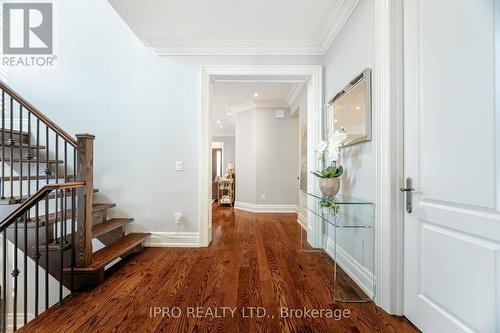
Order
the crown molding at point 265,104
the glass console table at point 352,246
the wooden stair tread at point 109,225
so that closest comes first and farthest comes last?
the glass console table at point 352,246
the wooden stair tread at point 109,225
the crown molding at point 265,104

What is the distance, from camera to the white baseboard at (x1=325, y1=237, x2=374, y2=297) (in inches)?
70.6

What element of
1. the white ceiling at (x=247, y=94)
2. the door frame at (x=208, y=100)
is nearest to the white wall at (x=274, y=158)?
the white ceiling at (x=247, y=94)

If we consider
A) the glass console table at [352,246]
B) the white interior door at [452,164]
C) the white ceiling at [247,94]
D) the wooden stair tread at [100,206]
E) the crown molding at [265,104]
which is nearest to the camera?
the white interior door at [452,164]

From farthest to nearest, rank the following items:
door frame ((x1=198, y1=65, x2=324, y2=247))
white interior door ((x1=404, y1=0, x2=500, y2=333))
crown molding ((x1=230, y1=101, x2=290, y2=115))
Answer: crown molding ((x1=230, y1=101, x2=290, y2=115)) < door frame ((x1=198, y1=65, x2=324, y2=247)) < white interior door ((x1=404, y1=0, x2=500, y2=333))

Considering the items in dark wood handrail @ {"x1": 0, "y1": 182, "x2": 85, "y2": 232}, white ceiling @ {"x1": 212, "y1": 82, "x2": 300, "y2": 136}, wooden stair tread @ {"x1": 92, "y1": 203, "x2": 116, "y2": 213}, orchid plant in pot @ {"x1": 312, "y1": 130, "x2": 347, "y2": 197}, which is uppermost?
white ceiling @ {"x1": 212, "y1": 82, "x2": 300, "y2": 136}

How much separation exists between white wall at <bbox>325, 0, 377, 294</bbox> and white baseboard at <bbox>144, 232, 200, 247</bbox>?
1.79 meters

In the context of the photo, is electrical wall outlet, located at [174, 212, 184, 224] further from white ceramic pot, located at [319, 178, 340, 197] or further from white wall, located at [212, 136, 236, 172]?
white wall, located at [212, 136, 236, 172]

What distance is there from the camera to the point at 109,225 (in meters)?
2.63

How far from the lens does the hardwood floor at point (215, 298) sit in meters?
1.45

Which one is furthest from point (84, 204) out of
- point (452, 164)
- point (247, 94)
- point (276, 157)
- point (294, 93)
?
point (276, 157)

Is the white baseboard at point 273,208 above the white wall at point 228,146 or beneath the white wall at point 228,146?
beneath

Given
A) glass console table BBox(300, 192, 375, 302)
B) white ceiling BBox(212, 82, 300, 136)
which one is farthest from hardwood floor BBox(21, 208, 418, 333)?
white ceiling BBox(212, 82, 300, 136)

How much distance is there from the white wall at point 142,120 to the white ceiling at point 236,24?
0.48 feet

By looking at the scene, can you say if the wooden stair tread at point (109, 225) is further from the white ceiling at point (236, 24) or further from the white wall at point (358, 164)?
the white wall at point (358, 164)
